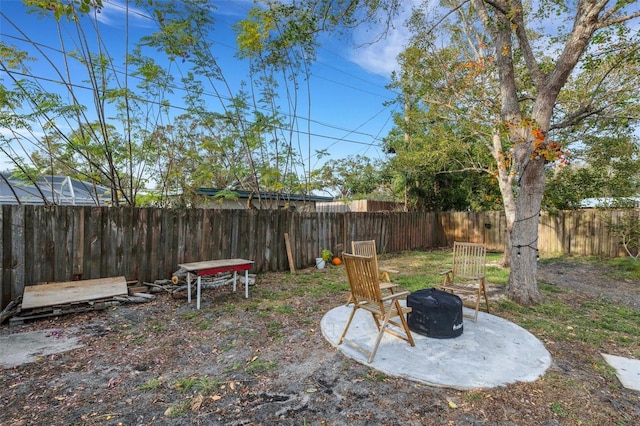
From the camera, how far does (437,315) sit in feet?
10.4

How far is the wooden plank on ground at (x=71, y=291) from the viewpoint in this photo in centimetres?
383

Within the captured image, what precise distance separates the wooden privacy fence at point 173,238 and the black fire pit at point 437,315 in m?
4.26

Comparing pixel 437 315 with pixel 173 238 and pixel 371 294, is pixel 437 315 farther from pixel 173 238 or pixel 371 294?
pixel 173 238

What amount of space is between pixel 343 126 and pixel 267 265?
779 centimetres

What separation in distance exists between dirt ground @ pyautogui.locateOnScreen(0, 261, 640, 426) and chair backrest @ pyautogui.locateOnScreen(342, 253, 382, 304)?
0.63 metres

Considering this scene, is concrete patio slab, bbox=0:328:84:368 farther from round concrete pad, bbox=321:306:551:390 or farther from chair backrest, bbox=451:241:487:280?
chair backrest, bbox=451:241:487:280

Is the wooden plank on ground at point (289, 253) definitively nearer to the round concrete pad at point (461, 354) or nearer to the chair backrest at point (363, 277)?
the round concrete pad at point (461, 354)

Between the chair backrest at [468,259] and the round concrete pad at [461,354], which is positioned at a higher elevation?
the chair backrest at [468,259]


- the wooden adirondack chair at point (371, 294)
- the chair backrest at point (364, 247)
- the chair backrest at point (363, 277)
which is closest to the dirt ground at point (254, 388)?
the wooden adirondack chair at point (371, 294)

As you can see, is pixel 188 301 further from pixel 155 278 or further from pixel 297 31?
pixel 297 31

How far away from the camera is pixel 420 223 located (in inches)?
456

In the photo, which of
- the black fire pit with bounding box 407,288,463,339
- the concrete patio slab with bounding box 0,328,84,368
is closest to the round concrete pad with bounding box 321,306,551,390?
the black fire pit with bounding box 407,288,463,339

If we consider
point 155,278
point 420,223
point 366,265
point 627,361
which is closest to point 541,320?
point 627,361

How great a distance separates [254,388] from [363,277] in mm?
1358
